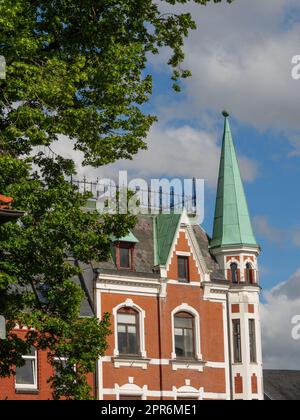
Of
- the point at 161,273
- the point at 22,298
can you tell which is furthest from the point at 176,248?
the point at 22,298

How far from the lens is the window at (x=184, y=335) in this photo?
146 ft

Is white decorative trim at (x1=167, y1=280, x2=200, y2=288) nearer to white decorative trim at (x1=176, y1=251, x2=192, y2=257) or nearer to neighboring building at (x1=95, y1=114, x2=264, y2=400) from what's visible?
neighboring building at (x1=95, y1=114, x2=264, y2=400)

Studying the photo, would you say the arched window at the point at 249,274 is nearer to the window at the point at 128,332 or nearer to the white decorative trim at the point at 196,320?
the white decorative trim at the point at 196,320

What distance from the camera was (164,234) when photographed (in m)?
46.2

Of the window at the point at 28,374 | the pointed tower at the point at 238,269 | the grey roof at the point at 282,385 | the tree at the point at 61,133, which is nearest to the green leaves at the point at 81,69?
the tree at the point at 61,133

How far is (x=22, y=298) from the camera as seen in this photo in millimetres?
25297

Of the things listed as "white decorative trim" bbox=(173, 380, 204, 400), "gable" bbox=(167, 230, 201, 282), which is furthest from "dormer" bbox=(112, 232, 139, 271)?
"white decorative trim" bbox=(173, 380, 204, 400)

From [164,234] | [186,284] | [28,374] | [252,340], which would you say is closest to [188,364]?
[186,284]

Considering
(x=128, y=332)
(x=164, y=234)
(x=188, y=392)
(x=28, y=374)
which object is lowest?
(x=188, y=392)

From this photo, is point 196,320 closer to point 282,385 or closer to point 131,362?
point 131,362

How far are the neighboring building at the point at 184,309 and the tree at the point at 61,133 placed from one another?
17122 mm

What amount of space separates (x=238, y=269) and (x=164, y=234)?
13.2ft

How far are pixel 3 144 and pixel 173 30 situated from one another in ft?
19.4

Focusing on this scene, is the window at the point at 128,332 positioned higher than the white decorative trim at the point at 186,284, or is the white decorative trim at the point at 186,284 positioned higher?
the white decorative trim at the point at 186,284
